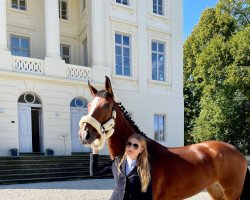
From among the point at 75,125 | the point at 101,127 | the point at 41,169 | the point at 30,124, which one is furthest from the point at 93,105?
the point at 75,125

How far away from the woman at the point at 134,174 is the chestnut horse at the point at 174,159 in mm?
304

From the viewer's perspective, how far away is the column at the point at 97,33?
63.4ft

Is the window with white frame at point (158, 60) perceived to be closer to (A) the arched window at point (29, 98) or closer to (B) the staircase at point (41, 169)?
(A) the arched window at point (29, 98)

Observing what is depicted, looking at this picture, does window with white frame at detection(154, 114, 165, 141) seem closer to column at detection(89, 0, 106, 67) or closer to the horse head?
column at detection(89, 0, 106, 67)

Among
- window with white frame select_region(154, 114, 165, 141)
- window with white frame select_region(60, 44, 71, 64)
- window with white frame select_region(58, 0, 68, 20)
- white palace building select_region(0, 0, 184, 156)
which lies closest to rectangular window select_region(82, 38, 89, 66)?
white palace building select_region(0, 0, 184, 156)

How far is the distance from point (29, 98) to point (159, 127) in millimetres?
8862

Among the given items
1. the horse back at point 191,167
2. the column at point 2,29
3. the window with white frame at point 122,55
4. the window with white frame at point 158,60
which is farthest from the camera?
the window with white frame at point 158,60

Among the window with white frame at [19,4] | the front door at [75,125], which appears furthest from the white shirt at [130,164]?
the window with white frame at [19,4]

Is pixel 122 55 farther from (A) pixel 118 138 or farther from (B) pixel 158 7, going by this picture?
(A) pixel 118 138

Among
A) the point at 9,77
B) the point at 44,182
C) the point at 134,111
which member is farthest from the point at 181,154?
the point at 134,111

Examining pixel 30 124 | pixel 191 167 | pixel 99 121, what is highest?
pixel 99 121

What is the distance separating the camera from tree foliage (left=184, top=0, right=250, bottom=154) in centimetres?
2281

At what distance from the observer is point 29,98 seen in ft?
57.2

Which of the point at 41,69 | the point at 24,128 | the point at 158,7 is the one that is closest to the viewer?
the point at 24,128
